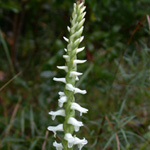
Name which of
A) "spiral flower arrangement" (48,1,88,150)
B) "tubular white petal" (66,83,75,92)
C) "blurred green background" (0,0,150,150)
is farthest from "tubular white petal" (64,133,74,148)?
"blurred green background" (0,0,150,150)

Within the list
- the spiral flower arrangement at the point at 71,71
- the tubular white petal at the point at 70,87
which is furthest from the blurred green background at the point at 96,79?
the tubular white petal at the point at 70,87

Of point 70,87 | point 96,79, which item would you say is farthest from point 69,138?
point 96,79

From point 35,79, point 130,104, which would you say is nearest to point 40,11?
point 35,79

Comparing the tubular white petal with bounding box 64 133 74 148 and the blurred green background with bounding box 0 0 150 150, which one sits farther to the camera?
the blurred green background with bounding box 0 0 150 150

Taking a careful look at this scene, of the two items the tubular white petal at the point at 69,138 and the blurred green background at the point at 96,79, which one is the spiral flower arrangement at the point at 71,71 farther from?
the blurred green background at the point at 96,79

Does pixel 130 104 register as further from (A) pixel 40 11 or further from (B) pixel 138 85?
(A) pixel 40 11

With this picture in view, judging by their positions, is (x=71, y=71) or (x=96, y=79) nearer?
(x=71, y=71)

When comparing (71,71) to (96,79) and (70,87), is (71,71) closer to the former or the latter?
(70,87)

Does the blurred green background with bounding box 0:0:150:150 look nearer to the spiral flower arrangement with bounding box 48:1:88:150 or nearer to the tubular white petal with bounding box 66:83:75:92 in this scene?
the spiral flower arrangement with bounding box 48:1:88:150
